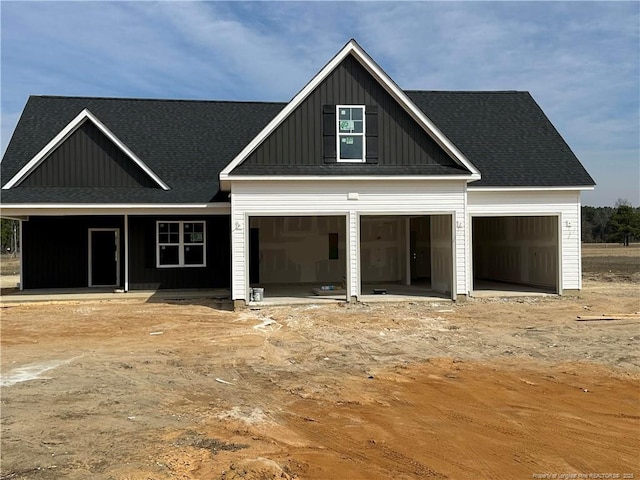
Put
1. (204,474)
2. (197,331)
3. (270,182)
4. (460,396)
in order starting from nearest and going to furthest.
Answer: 1. (204,474)
2. (460,396)
3. (197,331)
4. (270,182)

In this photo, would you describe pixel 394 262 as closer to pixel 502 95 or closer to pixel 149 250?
pixel 502 95

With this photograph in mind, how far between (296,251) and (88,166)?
8427mm

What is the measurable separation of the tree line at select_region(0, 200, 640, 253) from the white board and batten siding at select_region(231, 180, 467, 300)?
34.6 metres

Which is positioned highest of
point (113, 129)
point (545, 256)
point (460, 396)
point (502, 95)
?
point (502, 95)

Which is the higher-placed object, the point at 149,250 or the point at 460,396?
the point at 149,250

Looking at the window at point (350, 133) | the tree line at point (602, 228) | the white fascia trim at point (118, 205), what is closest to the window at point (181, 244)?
the white fascia trim at point (118, 205)

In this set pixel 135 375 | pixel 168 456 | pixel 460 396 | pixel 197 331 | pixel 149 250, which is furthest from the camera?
pixel 149 250

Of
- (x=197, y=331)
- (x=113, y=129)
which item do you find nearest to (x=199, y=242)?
(x=113, y=129)

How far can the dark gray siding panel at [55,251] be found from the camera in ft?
65.4

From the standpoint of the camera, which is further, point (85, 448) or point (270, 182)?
point (270, 182)

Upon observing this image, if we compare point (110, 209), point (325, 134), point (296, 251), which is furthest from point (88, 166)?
point (325, 134)

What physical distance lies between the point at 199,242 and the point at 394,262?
8161mm

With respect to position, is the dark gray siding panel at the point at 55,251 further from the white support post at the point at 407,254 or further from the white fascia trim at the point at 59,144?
the white support post at the point at 407,254

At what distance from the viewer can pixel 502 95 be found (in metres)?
23.4
